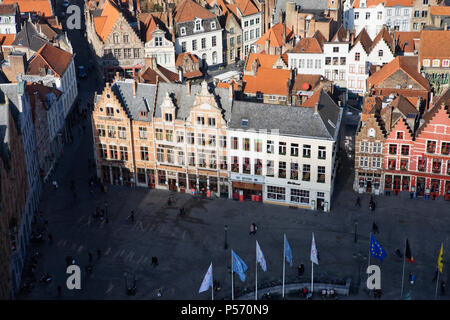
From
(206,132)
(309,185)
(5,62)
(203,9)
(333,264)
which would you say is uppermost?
(203,9)

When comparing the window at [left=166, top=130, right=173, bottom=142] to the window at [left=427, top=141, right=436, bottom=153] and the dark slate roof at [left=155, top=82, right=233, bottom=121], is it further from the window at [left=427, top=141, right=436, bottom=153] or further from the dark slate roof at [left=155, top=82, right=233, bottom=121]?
the window at [left=427, top=141, right=436, bottom=153]

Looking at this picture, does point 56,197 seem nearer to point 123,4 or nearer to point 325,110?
point 325,110

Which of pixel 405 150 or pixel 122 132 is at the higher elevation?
pixel 122 132

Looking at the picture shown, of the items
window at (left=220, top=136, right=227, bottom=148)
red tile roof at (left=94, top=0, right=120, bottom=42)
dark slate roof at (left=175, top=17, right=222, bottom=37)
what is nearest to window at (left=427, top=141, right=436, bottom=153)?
window at (left=220, top=136, right=227, bottom=148)

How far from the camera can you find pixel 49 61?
390 feet

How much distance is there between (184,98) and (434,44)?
170 feet

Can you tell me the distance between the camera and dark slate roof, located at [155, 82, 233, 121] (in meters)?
95.1

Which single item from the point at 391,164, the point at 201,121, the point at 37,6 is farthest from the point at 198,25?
the point at 391,164

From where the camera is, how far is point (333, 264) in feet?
269

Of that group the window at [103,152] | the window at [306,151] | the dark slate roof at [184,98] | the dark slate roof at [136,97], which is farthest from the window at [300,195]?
the window at [103,152]

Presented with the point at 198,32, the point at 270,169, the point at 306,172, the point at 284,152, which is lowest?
the point at 306,172

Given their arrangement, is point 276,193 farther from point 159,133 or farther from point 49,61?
point 49,61

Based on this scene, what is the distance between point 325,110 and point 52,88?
4533 cm

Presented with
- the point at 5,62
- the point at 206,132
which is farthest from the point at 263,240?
the point at 5,62
